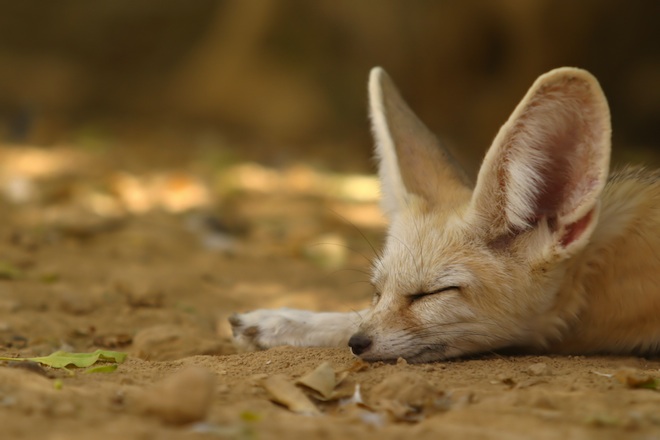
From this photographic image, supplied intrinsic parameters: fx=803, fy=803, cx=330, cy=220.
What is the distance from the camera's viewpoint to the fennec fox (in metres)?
2.92

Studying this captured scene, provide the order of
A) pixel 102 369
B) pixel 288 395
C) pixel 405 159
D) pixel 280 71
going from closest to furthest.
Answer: pixel 288 395 < pixel 102 369 < pixel 405 159 < pixel 280 71

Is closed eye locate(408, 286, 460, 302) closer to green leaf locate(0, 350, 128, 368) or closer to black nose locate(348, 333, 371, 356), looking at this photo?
black nose locate(348, 333, 371, 356)

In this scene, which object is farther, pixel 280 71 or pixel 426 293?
pixel 280 71

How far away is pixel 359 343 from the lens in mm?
2910

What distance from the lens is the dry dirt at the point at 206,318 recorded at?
81.4 inches

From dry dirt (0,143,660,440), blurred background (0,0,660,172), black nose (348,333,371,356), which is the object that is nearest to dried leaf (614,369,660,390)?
dry dirt (0,143,660,440)

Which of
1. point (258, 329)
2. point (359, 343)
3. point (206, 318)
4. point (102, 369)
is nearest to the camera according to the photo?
point (102, 369)

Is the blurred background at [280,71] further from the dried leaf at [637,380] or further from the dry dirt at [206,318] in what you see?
the dried leaf at [637,380]

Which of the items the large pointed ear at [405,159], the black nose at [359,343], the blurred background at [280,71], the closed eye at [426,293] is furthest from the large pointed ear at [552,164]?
the blurred background at [280,71]

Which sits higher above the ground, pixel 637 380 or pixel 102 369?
pixel 102 369

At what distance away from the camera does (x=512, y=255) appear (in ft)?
10.1

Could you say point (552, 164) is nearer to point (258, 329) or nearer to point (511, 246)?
point (511, 246)

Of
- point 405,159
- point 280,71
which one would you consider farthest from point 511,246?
point 280,71

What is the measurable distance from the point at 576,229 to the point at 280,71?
7.82 meters
